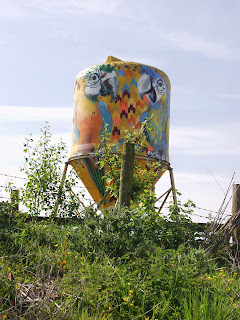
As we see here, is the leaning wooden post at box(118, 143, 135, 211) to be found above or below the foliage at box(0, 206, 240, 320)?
above

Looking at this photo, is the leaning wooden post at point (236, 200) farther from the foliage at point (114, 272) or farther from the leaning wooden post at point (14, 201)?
the leaning wooden post at point (14, 201)

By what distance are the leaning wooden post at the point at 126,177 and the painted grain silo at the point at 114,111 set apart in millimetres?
4568

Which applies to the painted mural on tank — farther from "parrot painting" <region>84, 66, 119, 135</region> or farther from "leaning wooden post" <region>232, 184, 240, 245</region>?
"leaning wooden post" <region>232, 184, 240, 245</region>

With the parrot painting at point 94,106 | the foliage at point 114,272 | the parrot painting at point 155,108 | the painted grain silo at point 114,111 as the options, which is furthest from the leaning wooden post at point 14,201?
the parrot painting at point 155,108

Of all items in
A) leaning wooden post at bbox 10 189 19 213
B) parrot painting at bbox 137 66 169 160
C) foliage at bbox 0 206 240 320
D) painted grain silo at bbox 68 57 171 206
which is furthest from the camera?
parrot painting at bbox 137 66 169 160

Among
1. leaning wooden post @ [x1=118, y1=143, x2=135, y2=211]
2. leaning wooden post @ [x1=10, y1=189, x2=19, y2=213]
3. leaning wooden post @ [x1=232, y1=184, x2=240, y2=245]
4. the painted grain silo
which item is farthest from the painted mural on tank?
leaning wooden post @ [x1=118, y1=143, x2=135, y2=211]

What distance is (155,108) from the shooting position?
43.1 ft

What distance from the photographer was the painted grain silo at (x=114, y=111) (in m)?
12.6

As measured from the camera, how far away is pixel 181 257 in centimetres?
577

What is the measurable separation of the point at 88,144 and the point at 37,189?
3684mm

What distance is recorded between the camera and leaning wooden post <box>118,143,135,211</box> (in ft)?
24.8

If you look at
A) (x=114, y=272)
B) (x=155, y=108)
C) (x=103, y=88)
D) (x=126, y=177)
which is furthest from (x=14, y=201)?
(x=155, y=108)

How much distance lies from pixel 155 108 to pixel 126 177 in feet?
19.1

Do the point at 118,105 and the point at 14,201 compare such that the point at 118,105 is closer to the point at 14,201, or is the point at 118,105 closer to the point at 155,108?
the point at 155,108
